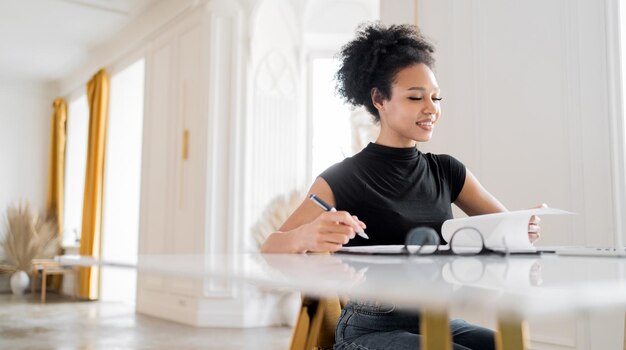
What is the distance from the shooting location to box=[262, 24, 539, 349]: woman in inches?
56.6

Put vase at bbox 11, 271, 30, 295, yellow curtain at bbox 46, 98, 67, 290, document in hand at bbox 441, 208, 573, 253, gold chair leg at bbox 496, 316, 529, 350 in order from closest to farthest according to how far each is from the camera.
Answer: gold chair leg at bbox 496, 316, 529, 350
document in hand at bbox 441, 208, 573, 253
vase at bbox 11, 271, 30, 295
yellow curtain at bbox 46, 98, 67, 290

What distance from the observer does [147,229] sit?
5773 mm

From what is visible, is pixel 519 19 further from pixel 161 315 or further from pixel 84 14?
pixel 84 14

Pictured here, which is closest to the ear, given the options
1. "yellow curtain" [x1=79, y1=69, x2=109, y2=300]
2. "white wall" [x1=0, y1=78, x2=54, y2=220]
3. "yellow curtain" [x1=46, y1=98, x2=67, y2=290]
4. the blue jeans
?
the blue jeans

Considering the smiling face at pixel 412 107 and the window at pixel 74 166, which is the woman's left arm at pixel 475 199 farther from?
the window at pixel 74 166

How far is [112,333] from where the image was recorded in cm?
431

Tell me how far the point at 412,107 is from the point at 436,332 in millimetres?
989

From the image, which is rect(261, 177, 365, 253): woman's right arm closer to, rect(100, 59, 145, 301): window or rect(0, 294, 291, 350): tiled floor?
rect(0, 294, 291, 350): tiled floor

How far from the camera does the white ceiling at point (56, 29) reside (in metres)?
5.70

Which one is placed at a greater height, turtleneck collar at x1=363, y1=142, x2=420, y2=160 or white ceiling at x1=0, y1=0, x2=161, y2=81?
white ceiling at x1=0, y1=0, x2=161, y2=81

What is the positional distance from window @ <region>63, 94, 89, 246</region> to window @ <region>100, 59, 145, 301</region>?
54.1 inches

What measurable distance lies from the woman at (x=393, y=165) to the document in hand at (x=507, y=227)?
0.26 m

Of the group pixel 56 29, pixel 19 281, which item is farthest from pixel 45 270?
pixel 56 29

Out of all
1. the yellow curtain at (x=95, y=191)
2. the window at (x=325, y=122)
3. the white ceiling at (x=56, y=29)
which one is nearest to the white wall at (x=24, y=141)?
the white ceiling at (x=56, y=29)
